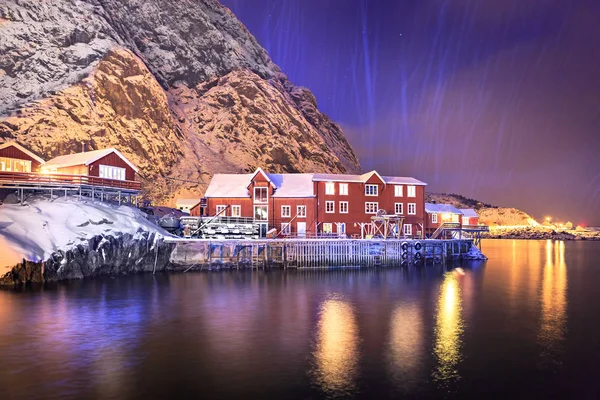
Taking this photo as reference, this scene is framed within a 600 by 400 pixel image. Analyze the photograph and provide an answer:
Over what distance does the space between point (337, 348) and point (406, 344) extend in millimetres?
3942

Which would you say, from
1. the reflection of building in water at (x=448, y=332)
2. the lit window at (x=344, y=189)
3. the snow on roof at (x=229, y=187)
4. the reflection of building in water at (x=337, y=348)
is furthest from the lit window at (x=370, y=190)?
the reflection of building in water at (x=337, y=348)

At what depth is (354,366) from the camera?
2247 cm

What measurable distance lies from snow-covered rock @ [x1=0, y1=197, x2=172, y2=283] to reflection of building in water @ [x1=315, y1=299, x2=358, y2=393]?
2512cm

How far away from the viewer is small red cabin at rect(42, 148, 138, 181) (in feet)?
187

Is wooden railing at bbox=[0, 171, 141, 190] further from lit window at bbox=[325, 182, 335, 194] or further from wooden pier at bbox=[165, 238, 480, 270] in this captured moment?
lit window at bbox=[325, 182, 335, 194]

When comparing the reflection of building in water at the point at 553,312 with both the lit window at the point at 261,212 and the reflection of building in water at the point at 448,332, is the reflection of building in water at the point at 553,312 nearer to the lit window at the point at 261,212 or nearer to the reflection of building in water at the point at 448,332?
the reflection of building in water at the point at 448,332

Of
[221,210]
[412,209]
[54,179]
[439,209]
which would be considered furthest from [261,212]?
[439,209]

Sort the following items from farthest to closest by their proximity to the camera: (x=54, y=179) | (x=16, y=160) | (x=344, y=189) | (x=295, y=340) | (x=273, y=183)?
(x=273, y=183) < (x=344, y=189) < (x=16, y=160) < (x=54, y=179) < (x=295, y=340)

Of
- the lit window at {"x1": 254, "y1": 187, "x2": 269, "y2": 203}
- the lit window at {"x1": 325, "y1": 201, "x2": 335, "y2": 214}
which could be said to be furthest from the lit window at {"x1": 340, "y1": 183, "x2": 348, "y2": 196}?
the lit window at {"x1": 254, "y1": 187, "x2": 269, "y2": 203}

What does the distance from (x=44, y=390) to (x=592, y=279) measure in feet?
194

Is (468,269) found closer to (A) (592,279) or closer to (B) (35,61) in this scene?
(A) (592,279)

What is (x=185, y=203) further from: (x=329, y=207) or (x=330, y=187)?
(x=329, y=207)

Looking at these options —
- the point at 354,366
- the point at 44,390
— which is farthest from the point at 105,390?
the point at 354,366

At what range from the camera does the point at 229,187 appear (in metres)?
70.1
